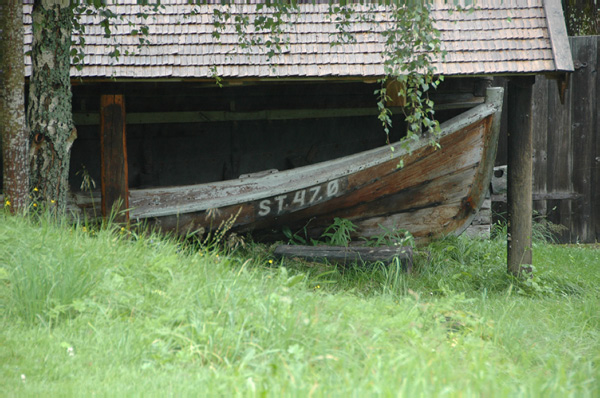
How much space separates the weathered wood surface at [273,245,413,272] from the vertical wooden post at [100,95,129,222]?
1.63 m

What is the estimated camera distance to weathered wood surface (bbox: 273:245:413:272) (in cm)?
576

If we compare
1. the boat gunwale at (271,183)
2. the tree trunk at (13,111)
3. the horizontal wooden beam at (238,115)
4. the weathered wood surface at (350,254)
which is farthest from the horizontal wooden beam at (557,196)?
the tree trunk at (13,111)

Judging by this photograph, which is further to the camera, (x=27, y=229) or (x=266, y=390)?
(x=27, y=229)

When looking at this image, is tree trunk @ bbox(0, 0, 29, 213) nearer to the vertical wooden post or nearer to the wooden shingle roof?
the wooden shingle roof

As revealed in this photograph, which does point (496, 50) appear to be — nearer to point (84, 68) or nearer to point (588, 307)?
point (588, 307)

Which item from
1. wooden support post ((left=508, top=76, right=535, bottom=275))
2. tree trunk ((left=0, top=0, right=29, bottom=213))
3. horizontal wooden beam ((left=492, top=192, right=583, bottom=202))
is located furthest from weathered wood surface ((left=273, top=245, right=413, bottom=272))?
horizontal wooden beam ((left=492, top=192, right=583, bottom=202))

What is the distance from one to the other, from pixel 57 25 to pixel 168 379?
304 centimetres

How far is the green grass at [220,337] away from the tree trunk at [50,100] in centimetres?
45

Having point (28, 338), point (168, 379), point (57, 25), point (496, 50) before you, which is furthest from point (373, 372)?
point (496, 50)

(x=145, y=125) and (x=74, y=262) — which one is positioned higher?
(x=145, y=125)

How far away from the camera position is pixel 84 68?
5.49 metres

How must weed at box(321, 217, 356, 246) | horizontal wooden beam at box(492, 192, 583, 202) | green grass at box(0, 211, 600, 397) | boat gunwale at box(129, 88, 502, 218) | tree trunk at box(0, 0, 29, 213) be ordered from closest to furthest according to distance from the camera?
green grass at box(0, 211, 600, 397), tree trunk at box(0, 0, 29, 213), boat gunwale at box(129, 88, 502, 218), weed at box(321, 217, 356, 246), horizontal wooden beam at box(492, 192, 583, 202)

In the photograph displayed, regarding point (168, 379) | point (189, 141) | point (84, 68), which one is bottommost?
point (168, 379)

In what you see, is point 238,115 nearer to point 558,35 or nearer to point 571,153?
point 558,35
